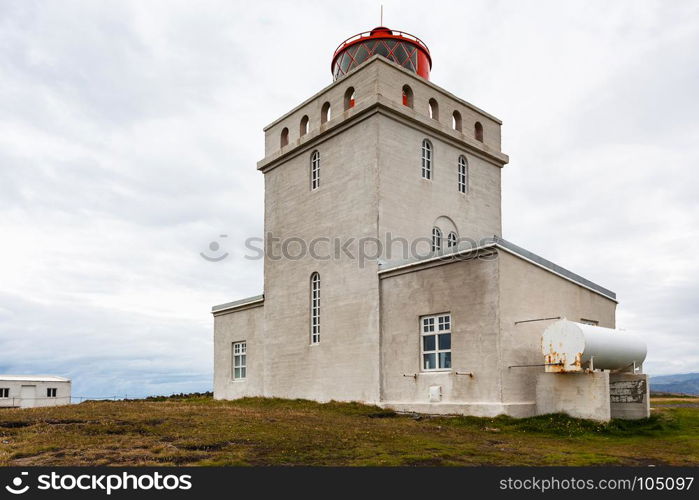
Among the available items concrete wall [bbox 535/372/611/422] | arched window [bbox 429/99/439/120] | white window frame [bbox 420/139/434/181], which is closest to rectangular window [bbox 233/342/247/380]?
white window frame [bbox 420/139/434/181]

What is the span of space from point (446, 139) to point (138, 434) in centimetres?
1750

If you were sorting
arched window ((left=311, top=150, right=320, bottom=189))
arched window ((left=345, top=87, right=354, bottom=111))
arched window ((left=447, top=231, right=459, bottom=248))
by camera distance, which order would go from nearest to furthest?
arched window ((left=345, top=87, right=354, bottom=111))
arched window ((left=447, top=231, right=459, bottom=248))
arched window ((left=311, top=150, right=320, bottom=189))

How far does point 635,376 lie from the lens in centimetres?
1831

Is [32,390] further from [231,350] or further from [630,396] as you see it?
[630,396]

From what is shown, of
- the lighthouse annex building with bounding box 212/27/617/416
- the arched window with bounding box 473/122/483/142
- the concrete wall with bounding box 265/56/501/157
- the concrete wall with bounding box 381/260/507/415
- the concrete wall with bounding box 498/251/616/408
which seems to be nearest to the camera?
the concrete wall with bounding box 498/251/616/408

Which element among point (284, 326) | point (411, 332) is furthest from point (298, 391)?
point (411, 332)

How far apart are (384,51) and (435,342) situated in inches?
541

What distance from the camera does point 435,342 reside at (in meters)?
20.3

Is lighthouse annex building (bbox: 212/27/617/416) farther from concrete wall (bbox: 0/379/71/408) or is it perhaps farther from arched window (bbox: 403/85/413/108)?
concrete wall (bbox: 0/379/71/408)

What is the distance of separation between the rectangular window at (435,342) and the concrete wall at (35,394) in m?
51.1

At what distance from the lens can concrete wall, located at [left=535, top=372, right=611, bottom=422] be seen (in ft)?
54.3

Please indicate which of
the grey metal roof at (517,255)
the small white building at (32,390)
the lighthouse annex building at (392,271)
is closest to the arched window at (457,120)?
the lighthouse annex building at (392,271)

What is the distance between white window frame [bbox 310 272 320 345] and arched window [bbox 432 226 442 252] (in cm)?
489

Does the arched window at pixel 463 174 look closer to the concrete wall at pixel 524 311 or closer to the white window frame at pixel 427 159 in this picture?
the white window frame at pixel 427 159
